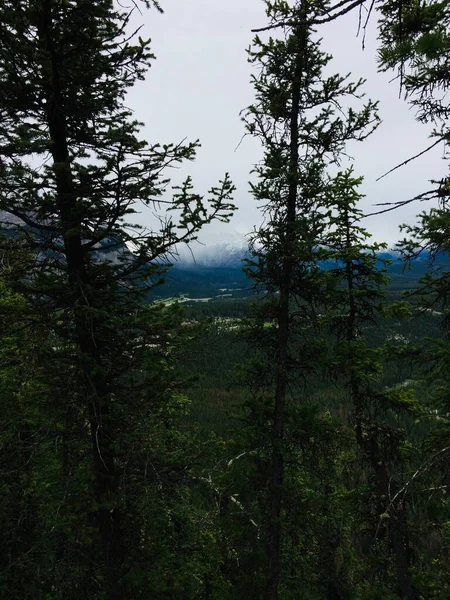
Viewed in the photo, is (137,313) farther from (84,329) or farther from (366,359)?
(366,359)

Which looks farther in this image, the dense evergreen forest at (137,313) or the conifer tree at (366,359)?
the conifer tree at (366,359)

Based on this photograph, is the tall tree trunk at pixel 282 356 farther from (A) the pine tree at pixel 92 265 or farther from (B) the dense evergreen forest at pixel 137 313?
(A) the pine tree at pixel 92 265

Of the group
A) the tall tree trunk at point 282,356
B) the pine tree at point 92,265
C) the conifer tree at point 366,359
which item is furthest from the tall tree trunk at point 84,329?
the conifer tree at point 366,359

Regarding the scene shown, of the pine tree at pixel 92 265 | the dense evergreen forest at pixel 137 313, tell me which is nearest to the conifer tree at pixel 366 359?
the dense evergreen forest at pixel 137 313

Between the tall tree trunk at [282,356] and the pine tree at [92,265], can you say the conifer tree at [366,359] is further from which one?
the pine tree at [92,265]

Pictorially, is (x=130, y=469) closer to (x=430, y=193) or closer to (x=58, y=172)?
(x=58, y=172)

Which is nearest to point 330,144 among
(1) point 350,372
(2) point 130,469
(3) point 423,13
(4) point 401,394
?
(3) point 423,13

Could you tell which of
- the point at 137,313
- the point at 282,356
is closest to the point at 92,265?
the point at 137,313

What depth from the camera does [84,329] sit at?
634 centimetres

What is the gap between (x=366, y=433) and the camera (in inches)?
477

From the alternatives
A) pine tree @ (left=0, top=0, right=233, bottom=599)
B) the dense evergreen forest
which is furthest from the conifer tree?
pine tree @ (left=0, top=0, right=233, bottom=599)

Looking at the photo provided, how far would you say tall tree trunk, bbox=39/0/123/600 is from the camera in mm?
5965

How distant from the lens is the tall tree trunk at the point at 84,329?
596 centimetres

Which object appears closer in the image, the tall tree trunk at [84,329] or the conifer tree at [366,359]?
the tall tree trunk at [84,329]
